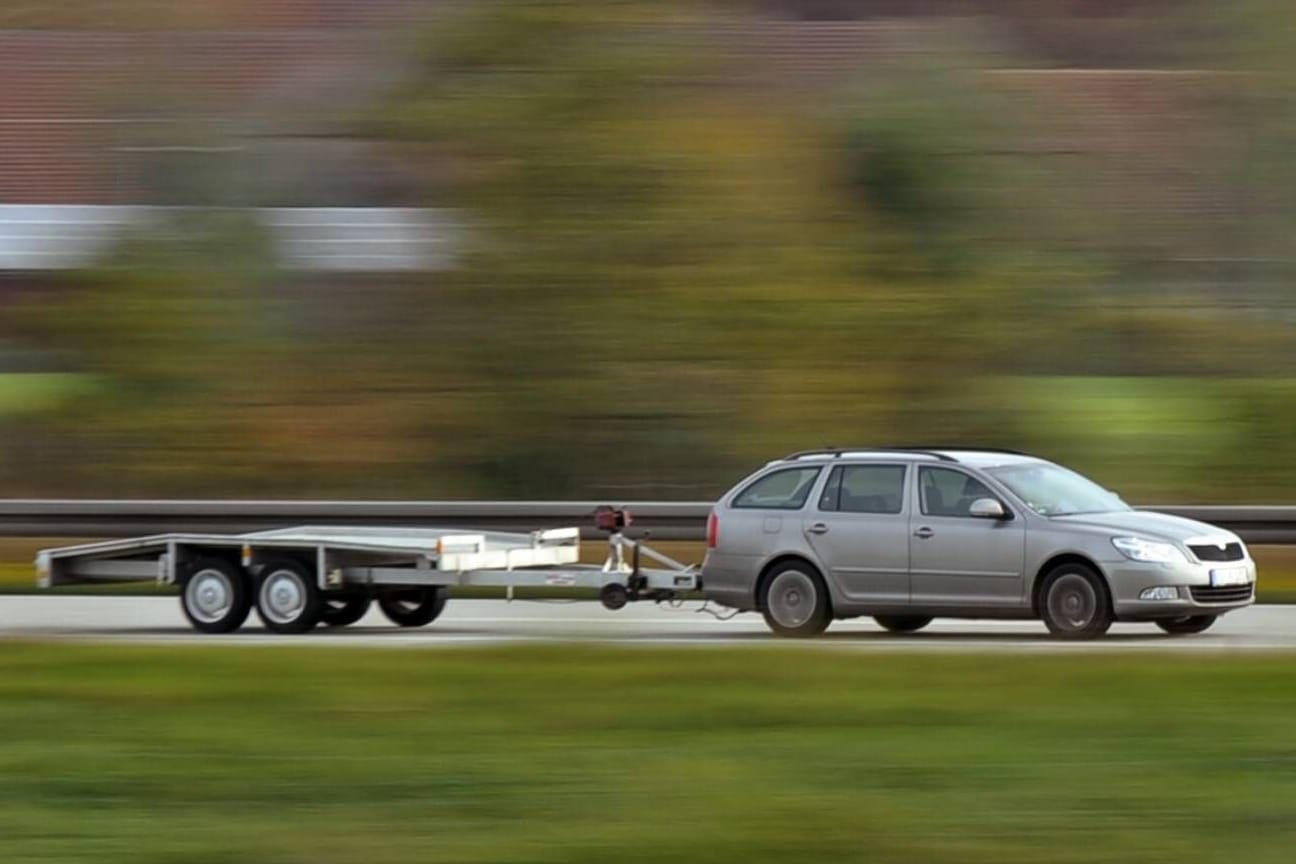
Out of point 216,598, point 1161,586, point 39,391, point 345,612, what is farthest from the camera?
point 39,391

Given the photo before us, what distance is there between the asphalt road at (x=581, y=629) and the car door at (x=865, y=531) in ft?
1.29

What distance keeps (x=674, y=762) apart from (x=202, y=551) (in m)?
9.73

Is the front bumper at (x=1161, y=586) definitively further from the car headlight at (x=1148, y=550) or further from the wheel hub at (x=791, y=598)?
the wheel hub at (x=791, y=598)

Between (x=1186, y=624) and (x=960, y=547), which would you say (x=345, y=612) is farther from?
(x=1186, y=624)

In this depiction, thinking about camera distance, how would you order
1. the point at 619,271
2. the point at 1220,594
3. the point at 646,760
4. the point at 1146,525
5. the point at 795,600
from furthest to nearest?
the point at 619,271 → the point at 795,600 → the point at 1146,525 → the point at 1220,594 → the point at 646,760

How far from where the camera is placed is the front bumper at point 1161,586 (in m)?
14.6

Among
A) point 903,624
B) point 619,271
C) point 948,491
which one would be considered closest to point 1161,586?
point 948,491

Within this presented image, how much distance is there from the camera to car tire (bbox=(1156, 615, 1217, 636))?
15062 mm

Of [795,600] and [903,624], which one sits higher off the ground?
[795,600]

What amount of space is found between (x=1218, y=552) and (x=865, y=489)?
104 inches

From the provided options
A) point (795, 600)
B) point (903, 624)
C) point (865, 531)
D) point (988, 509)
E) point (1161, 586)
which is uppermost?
point (988, 509)

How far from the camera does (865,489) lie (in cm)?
1580

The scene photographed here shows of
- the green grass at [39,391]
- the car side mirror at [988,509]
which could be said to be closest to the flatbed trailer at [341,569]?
the car side mirror at [988,509]

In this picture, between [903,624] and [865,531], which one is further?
[903,624]
